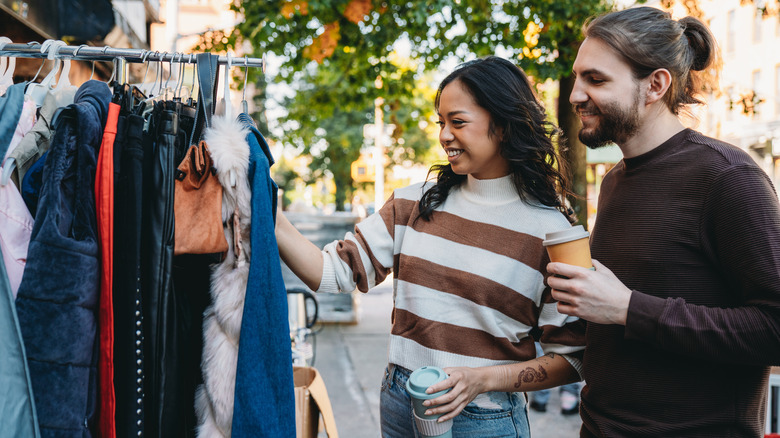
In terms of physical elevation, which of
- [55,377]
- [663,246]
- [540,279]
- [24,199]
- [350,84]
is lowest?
[55,377]

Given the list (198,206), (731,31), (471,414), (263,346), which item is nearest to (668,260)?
(471,414)

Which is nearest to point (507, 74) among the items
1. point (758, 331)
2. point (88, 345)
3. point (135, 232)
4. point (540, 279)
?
point (540, 279)

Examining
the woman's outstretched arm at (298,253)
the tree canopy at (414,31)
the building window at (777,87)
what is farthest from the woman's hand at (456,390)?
the building window at (777,87)

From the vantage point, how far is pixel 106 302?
1253 mm

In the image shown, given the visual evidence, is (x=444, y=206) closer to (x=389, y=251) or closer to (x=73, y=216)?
(x=389, y=251)

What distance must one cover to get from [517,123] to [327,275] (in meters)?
0.81

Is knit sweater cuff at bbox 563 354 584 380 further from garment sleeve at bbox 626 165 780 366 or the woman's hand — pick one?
garment sleeve at bbox 626 165 780 366

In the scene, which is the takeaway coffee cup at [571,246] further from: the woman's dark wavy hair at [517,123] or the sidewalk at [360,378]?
the sidewalk at [360,378]

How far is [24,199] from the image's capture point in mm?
1347

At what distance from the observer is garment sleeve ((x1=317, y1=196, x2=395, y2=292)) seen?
6.11 ft

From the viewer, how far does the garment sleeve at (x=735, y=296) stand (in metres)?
1.24

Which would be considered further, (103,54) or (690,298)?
(103,54)

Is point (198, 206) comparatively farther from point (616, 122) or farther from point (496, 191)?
point (616, 122)

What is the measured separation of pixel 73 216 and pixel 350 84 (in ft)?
19.9
